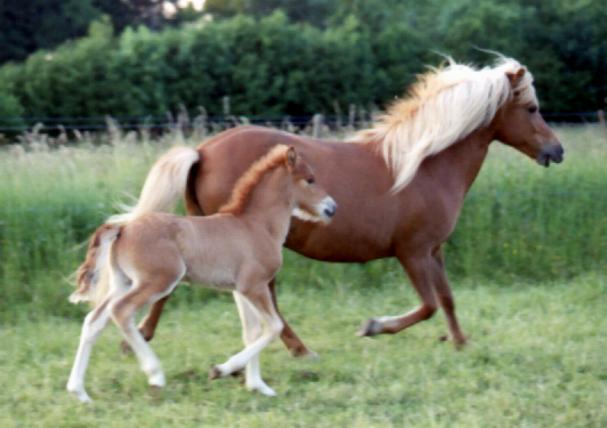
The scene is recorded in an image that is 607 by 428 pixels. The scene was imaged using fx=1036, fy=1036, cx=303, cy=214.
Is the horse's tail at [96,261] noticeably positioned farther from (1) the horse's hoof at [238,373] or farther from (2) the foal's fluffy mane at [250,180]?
(1) the horse's hoof at [238,373]

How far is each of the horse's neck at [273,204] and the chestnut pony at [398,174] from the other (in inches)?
26.8

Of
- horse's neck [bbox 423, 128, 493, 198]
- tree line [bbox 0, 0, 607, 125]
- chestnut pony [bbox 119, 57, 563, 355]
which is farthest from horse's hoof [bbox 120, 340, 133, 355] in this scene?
tree line [bbox 0, 0, 607, 125]

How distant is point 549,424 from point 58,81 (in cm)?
1823

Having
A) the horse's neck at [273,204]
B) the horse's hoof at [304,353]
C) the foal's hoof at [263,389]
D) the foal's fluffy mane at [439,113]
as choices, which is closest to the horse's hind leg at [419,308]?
the horse's hoof at [304,353]

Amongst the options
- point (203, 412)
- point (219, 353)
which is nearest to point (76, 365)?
point (203, 412)

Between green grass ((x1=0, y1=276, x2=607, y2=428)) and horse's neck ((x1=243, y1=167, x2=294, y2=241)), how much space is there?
34.7 inches

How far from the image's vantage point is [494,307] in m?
8.03

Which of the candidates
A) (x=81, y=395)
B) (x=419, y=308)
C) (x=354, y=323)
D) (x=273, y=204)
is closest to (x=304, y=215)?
(x=273, y=204)

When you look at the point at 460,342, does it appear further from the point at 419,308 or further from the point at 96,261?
the point at 96,261

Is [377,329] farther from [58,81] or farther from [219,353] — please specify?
[58,81]

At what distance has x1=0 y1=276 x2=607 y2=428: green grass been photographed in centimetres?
521

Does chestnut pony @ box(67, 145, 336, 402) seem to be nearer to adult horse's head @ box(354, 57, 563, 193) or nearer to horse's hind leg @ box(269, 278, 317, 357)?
horse's hind leg @ box(269, 278, 317, 357)

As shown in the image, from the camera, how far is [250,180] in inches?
235

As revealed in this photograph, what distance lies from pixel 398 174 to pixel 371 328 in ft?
3.40
